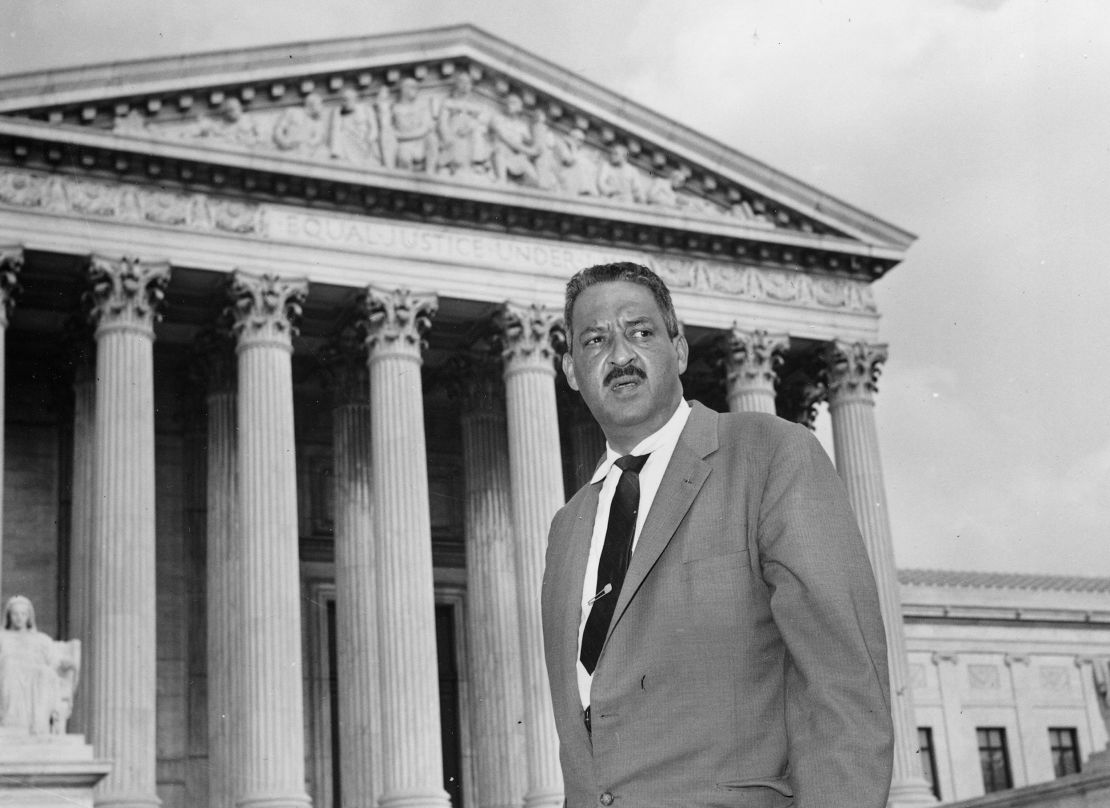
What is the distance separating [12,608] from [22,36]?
12.4m

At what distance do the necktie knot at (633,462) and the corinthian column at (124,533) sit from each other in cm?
2401

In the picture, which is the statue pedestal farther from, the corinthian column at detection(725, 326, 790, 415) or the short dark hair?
the corinthian column at detection(725, 326, 790, 415)

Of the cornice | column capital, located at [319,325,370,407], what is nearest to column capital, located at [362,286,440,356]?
column capital, located at [319,325,370,407]

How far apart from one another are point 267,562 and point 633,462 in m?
→ 25.2

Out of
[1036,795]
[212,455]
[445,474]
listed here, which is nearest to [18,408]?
[212,455]

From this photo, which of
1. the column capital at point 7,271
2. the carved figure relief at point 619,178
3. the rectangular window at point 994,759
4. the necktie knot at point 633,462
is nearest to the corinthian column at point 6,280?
the column capital at point 7,271

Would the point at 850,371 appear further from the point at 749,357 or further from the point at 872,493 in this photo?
the point at 872,493

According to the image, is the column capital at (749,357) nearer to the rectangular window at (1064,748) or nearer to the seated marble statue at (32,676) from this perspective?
the seated marble statue at (32,676)

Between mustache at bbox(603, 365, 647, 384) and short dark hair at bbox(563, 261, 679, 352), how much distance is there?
15cm

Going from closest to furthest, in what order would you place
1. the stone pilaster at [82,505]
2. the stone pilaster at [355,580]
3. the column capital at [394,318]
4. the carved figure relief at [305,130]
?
the stone pilaster at [82,505] < the stone pilaster at [355,580] < the column capital at [394,318] < the carved figure relief at [305,130]

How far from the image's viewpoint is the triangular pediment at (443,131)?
29531 mm

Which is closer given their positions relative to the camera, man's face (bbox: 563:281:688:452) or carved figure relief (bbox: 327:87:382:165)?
man's face (bbox: 563:281:688:452)

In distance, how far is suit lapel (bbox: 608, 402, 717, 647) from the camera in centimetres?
373

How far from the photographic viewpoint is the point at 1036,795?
25.0 m
